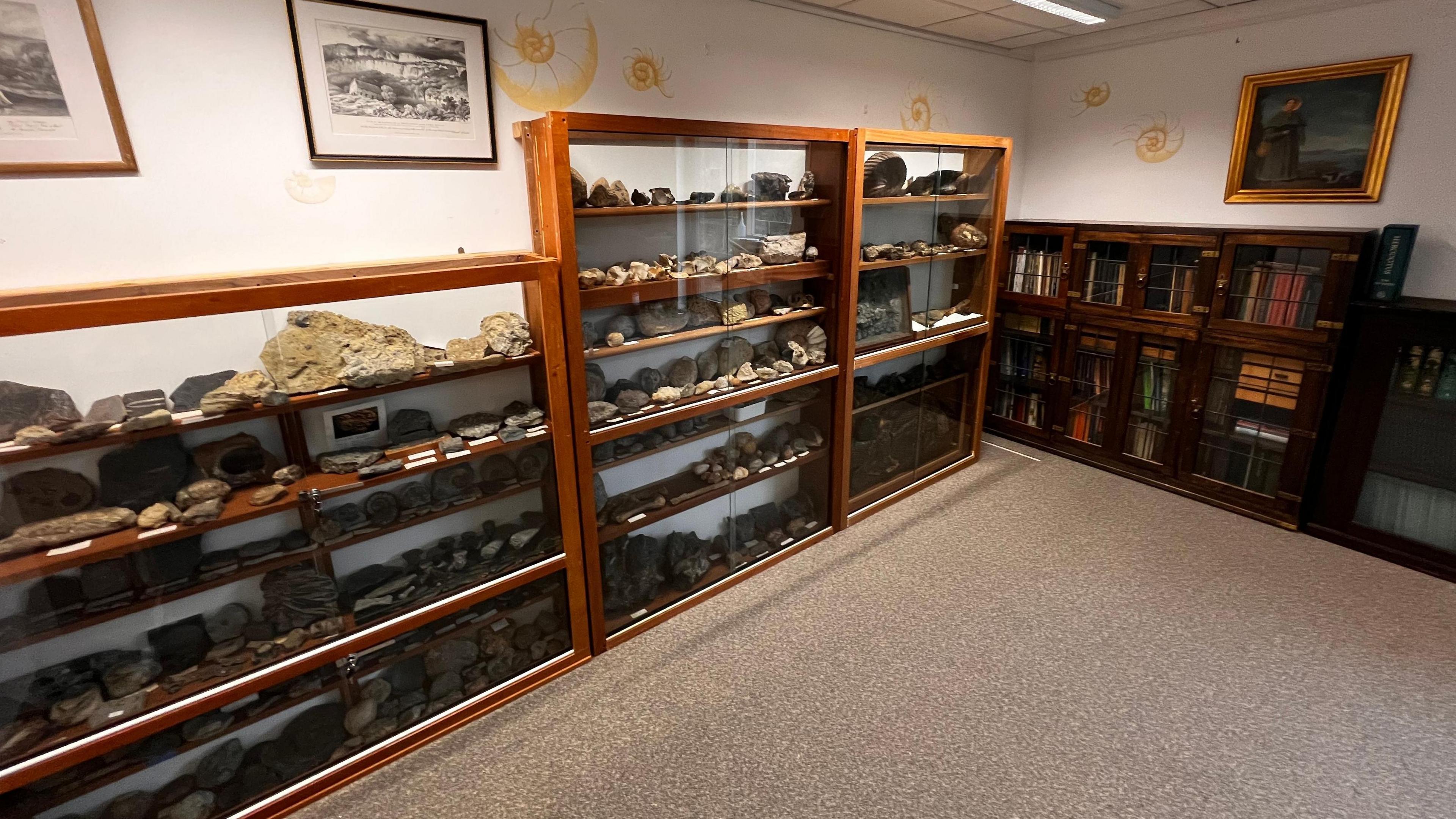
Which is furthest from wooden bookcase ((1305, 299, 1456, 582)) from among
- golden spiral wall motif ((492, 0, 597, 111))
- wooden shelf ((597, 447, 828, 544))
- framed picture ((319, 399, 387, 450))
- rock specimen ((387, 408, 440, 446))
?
framed picture ((319, 399, 387, 450))

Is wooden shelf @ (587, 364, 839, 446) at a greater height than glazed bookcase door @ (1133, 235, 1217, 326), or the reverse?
glazed bookcase door @ (1133, 235, 1217, 326)

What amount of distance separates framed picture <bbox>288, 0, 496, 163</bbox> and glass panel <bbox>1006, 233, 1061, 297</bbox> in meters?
3.55

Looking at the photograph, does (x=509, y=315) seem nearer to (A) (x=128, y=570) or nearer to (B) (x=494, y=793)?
(A) (x=128, y=570)

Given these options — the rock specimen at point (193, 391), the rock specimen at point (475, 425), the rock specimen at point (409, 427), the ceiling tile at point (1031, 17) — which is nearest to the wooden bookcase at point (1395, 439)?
the ceiling tile at point (1031, 17)

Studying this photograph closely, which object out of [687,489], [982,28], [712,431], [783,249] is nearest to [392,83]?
[783,249]

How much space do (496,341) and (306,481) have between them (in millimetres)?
713

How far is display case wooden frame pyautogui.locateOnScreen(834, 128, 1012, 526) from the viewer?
10.2 ft

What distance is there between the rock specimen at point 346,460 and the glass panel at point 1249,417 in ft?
13.9

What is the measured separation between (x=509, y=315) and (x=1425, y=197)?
14.3 feet

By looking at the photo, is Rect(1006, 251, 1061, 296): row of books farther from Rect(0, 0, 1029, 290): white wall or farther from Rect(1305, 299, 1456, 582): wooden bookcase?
Rect(0, 0, 1029, 290): white wall

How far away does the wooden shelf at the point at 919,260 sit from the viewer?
3350 millimetres

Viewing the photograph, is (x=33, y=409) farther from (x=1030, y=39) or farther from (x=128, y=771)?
(x=1030, y=39)

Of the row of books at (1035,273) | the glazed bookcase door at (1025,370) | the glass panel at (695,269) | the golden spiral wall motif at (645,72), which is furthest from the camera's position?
the glazed bookcase door at (1025,370)

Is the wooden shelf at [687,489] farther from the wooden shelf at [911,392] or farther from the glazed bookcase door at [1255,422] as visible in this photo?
the glazed bookcase door at [1255,422]
